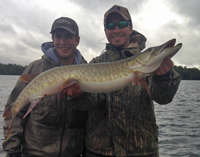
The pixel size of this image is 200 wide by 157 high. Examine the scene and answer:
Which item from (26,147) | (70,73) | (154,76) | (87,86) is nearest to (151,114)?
(154,76)

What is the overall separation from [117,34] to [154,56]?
80 centimetres

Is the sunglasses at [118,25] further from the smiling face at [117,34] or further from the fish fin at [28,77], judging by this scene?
the fish fin at [28,77]

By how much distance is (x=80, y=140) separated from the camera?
303 centimetres

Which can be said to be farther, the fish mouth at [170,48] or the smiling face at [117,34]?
the smiling face at [117,34]

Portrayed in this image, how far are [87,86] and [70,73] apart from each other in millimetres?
269

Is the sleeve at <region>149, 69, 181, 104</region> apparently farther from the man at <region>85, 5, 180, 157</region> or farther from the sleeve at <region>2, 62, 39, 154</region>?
the sleeve at <region>2, 62, 39, 154</region>

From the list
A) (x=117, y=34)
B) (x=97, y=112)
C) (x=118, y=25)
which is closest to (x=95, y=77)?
(x=97, y=112)

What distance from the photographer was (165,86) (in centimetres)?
226

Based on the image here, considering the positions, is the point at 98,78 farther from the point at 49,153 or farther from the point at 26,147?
the point at 26,147

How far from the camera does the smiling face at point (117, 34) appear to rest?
2848mm

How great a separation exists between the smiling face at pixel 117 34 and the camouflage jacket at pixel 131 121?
2.29 ft

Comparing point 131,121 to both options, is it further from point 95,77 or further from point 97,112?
point 95,77

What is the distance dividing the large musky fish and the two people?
0.13m

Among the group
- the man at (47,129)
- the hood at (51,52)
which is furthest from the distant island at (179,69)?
the man at (47,129)
